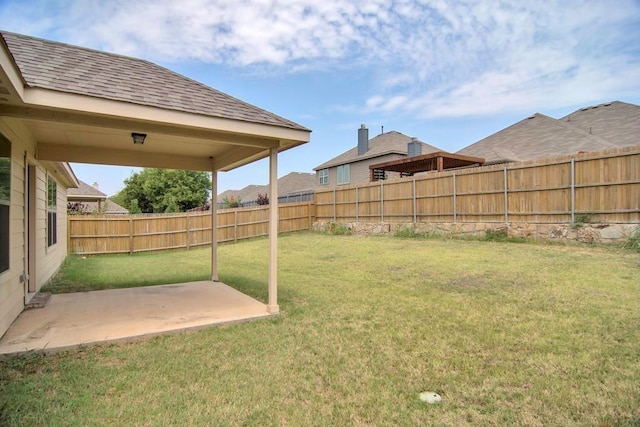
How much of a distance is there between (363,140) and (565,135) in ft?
36.9

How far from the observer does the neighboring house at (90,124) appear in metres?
3.43

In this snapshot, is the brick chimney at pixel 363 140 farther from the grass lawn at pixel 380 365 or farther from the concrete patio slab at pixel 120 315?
the concrete patio slab at pixel 120 315

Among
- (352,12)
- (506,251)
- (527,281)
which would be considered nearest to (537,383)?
(527,281)

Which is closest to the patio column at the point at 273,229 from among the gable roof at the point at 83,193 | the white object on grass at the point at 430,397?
the white object on grass at the point at 430,397

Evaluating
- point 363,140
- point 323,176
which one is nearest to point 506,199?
point 363,140

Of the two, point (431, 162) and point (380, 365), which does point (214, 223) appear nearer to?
point (380, 365)

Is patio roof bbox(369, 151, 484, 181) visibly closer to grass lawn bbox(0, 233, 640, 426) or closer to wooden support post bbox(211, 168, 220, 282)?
grass lawn bbox(0, 233, 640, 426)

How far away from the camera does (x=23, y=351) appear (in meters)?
3.40

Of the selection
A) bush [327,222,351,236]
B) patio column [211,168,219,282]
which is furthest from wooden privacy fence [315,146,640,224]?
patio column [211,168,219,282]

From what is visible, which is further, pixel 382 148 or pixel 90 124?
pixel 382 148

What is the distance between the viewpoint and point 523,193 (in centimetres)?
1040

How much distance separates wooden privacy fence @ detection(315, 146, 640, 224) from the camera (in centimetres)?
859

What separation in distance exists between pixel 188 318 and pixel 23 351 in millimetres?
1595

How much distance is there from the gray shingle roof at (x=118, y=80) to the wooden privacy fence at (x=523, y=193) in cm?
800
